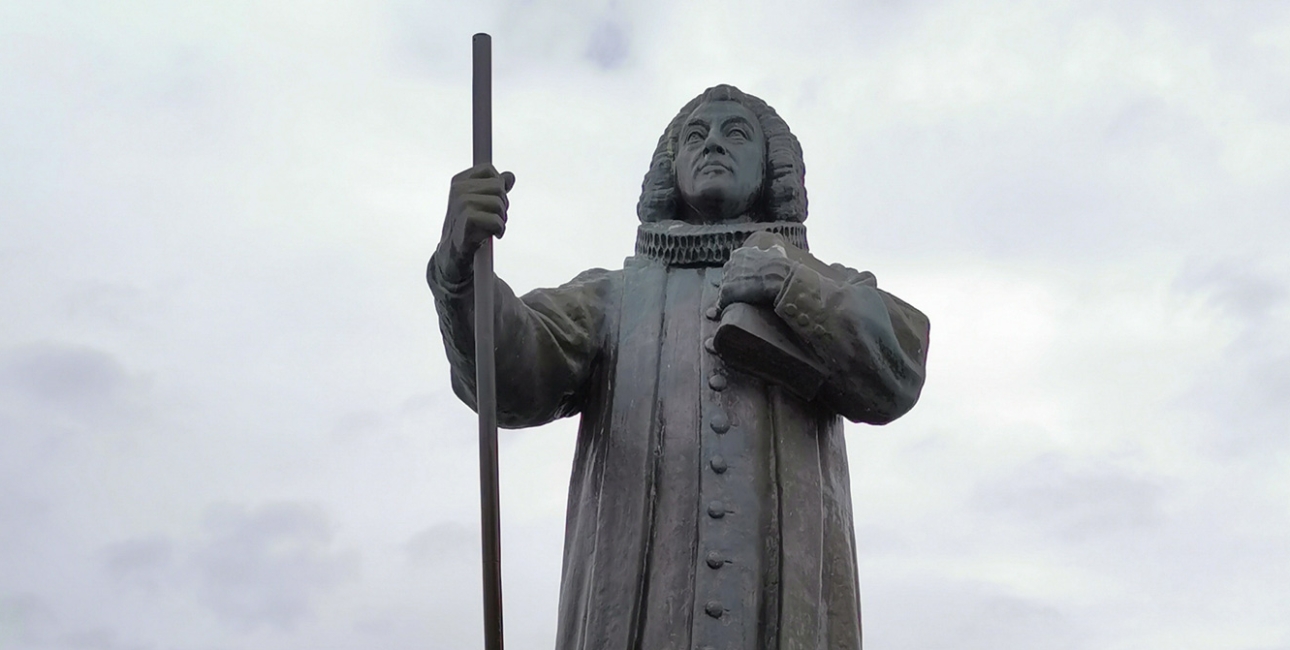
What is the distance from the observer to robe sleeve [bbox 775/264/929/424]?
7.36 m

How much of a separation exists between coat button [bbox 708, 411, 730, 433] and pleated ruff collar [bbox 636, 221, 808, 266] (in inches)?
35.5

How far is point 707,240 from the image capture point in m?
8.09

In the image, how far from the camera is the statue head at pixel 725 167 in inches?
323

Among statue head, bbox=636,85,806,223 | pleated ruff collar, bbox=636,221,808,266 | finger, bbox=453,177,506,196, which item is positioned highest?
statue head, bbox=636,85,806,223

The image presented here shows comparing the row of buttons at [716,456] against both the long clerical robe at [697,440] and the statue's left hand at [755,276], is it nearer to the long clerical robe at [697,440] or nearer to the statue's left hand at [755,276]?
the long clerical robe at [697,440]

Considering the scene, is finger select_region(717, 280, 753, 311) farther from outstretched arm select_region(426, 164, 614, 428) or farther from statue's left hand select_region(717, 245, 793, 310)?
outstretched arm select_region(426, 164, 614, 428)

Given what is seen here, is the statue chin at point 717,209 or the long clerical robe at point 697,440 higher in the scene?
the statue chin at point 717,209

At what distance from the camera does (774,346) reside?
7430mm

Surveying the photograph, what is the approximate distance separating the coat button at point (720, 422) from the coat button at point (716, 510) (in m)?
0.35

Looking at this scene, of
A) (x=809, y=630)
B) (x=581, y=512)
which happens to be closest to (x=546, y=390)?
(x=581, y=512)

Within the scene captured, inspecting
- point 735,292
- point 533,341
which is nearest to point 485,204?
point 533,341

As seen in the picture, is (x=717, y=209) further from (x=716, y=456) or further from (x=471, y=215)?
(x=471, y=215)

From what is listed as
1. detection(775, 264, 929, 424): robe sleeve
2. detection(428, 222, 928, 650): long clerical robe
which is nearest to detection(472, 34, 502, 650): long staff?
detection(428, 222, 928, 650): long clerical robe

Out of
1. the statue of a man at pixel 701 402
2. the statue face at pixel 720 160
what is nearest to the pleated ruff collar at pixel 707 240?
the statue of a man at pixel 701 402
